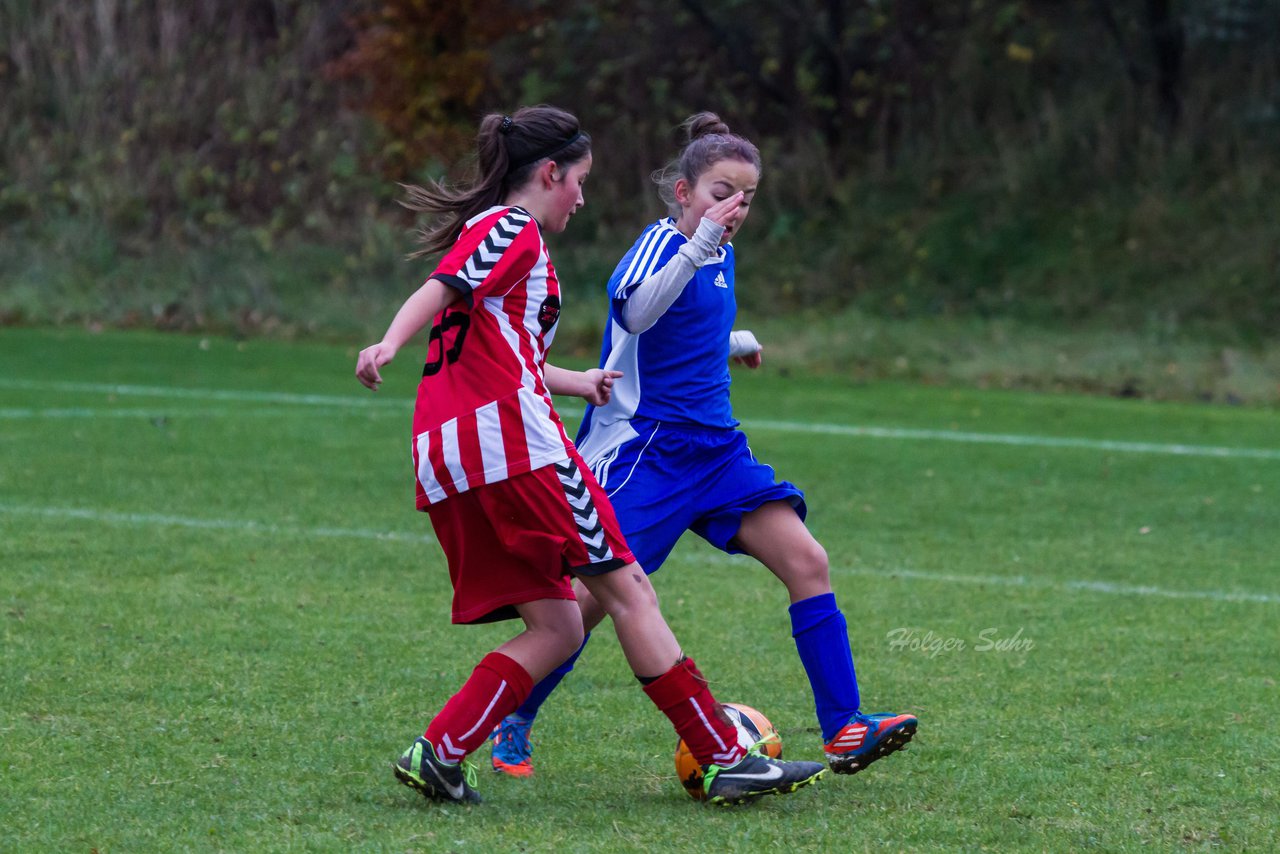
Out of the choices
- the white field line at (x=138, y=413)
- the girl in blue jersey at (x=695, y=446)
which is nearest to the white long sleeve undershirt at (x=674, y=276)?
the girl in blue jersey at (x=695, y=446)

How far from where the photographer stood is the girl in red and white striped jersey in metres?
3.99

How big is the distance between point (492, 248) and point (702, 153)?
0.92 m

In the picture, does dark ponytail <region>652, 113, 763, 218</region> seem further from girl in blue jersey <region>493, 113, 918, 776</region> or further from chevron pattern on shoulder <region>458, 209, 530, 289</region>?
chevron pattern on shoulder <region>458, 209, 530, 289</region>

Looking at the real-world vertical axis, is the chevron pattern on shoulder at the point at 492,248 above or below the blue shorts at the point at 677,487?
above

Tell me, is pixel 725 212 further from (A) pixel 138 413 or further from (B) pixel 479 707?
(A) pixel 138 413

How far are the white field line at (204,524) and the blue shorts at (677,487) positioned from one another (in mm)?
3472

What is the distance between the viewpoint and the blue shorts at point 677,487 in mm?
4543

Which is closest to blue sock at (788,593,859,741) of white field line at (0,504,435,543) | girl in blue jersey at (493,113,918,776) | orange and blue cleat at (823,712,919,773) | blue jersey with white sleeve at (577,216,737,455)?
girl in blue jersey at (493,113,918,776)

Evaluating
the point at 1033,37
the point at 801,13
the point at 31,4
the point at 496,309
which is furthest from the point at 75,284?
the point at 496,309

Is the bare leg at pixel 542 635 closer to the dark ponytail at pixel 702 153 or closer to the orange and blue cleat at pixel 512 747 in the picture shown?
the orange and blue cleat at pixel 512 747

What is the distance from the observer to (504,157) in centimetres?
421

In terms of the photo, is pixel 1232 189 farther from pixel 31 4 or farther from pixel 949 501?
pixel 31 4

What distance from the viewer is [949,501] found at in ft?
30.6

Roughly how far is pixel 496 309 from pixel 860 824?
1423 millimetres
